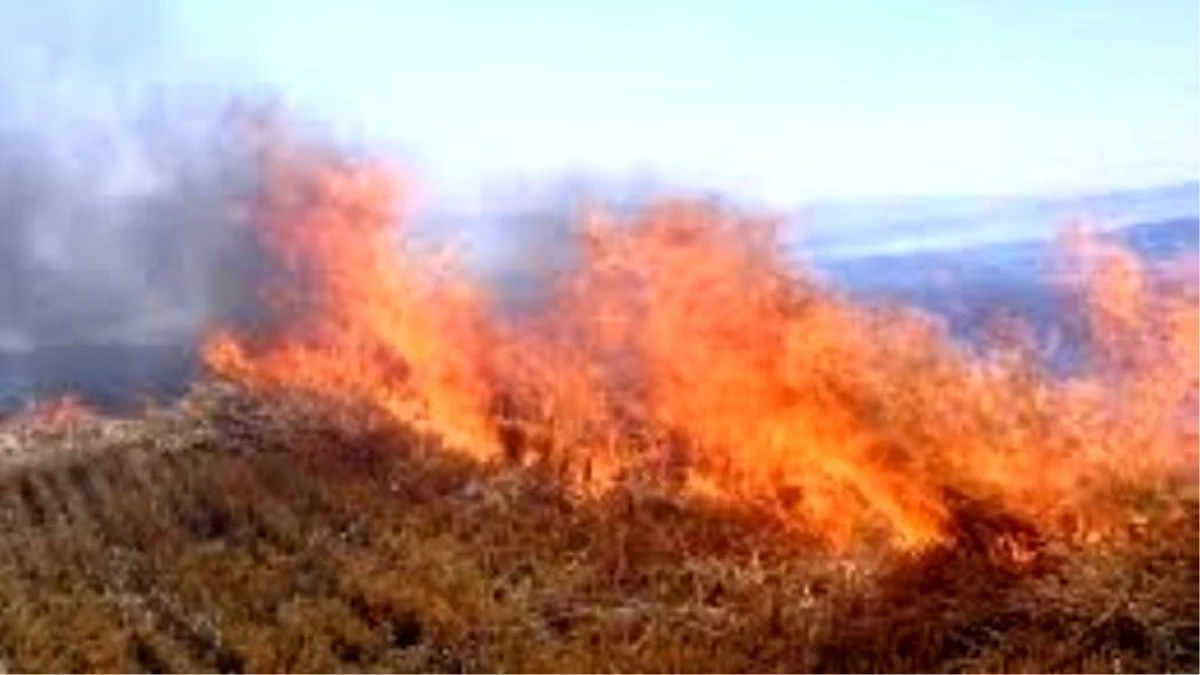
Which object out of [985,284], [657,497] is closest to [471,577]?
[657,497]

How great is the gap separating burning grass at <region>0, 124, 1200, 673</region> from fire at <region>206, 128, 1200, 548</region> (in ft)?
0.20

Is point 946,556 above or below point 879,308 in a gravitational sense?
below

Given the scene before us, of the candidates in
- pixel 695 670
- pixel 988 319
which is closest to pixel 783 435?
pixel 695 670

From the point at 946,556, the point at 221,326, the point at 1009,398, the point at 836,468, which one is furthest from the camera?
the point at 221,326

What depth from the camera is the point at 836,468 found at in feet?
82.0

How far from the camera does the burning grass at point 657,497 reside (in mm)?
18188

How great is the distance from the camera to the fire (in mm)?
22328

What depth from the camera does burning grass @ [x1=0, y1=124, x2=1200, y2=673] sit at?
18.2 metres

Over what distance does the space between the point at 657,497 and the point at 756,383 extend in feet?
8.11

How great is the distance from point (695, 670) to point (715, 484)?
369 inches

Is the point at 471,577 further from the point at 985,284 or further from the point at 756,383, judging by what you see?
the point at 985,284

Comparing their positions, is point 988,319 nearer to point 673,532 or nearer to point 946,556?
point 673,532

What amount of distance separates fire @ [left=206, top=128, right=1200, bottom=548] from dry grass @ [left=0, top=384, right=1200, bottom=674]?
1.01 metres

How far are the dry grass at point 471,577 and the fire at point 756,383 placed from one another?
3.30 feet
